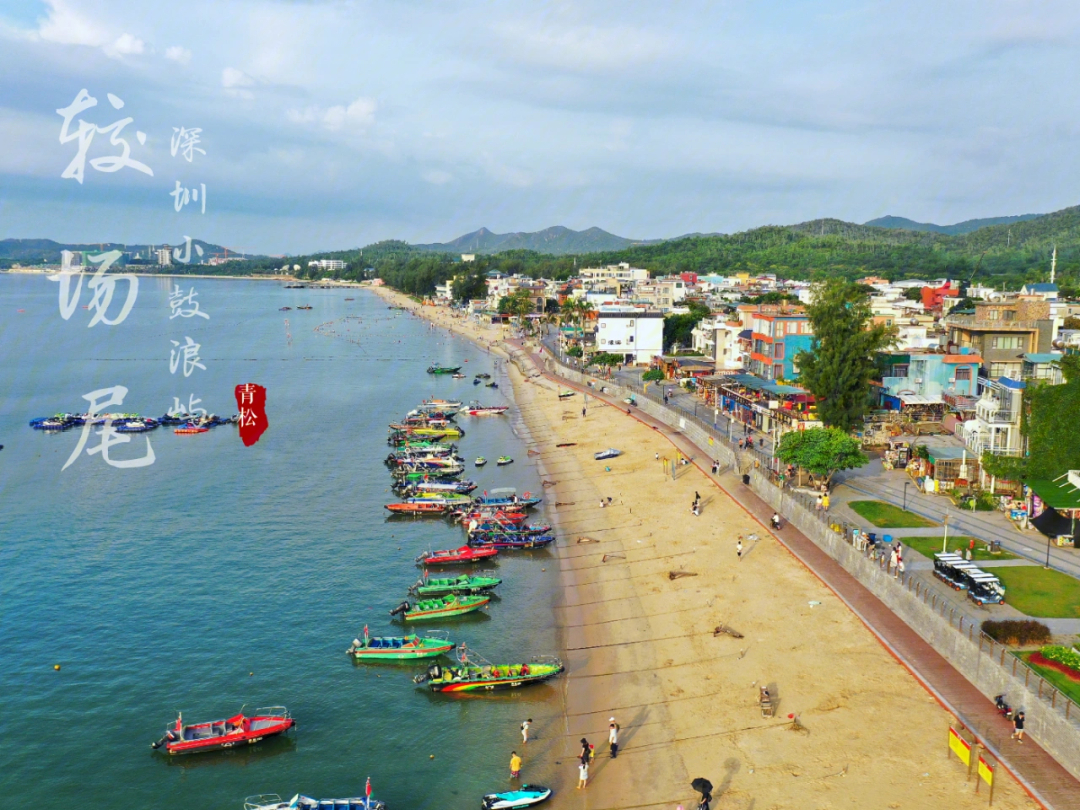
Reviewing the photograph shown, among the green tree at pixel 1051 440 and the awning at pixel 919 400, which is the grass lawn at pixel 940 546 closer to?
the green tree at pixel 1051 440

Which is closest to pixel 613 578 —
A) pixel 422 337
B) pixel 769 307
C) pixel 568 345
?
pixel 769 307

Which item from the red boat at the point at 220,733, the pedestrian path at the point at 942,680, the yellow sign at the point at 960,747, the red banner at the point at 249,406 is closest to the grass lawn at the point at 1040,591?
the pedestrian path at the point at 942,680

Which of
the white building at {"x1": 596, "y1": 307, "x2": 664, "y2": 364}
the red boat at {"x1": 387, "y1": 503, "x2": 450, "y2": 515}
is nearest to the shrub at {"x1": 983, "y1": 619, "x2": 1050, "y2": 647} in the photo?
the red boat at {"x1": 387, "y1": 503, "x2": 450, "y2": 515}

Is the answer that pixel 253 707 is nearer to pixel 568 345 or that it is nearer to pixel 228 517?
pixel 228 517

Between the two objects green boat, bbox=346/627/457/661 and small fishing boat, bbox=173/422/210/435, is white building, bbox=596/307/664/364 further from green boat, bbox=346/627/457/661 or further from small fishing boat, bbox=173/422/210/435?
green boat, bbox=346/627/457/661

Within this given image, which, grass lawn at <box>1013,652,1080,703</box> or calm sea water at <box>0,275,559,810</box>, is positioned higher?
grass lawn at <box>1013,652,1080,703</box>

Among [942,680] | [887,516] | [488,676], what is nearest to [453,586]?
[488,676]
